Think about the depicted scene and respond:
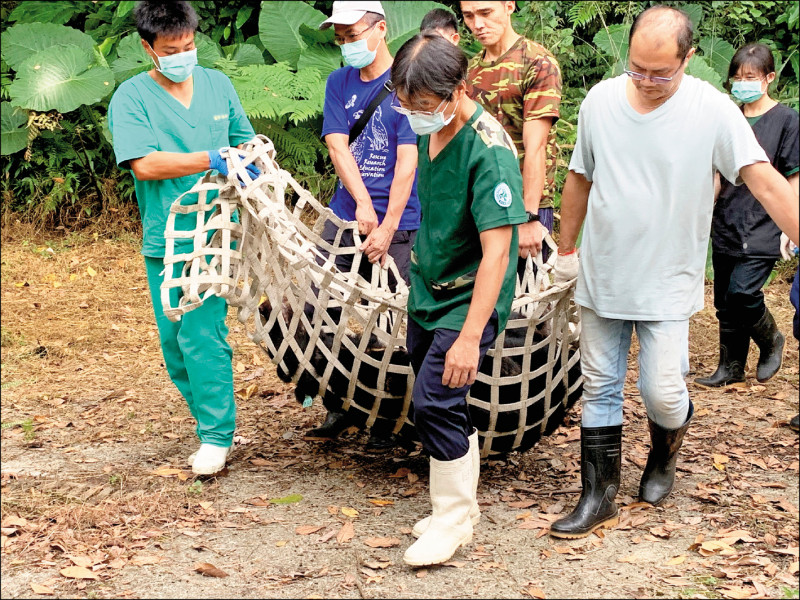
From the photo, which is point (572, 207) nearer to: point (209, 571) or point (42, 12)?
point (209, 571)

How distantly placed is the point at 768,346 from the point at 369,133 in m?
2.58

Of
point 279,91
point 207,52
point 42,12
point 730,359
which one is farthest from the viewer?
point 42,12

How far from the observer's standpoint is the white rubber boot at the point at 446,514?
9.73ft

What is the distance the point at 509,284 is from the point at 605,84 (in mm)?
772

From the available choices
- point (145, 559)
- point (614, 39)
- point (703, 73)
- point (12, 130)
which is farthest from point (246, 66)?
point (145, 559)

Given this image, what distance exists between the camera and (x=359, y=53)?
397 centimetres

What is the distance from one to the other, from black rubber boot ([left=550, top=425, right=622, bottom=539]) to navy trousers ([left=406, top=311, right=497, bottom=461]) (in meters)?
0.55

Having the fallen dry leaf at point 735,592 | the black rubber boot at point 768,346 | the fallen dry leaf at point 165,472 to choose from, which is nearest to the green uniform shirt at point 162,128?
the fallen dry leaf at point 165,472

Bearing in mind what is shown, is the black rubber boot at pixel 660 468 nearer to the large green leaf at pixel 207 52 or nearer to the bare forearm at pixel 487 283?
the bare forearm at pixel 487 283

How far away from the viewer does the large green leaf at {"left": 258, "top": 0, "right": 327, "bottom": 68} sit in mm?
7855

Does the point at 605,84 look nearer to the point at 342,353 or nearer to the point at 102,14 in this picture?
the point at 342,353

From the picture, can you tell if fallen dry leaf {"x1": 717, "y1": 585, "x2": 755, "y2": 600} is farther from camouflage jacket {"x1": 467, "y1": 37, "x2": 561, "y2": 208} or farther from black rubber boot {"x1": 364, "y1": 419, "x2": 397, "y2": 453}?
camouflage jacket {"x1": 467, "y1": 37, "x2": 561, "y2": 208}

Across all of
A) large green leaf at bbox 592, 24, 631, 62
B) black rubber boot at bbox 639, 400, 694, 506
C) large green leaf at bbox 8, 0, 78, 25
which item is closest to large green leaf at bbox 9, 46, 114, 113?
large green leaf at bbox 8, 0, 78, 25

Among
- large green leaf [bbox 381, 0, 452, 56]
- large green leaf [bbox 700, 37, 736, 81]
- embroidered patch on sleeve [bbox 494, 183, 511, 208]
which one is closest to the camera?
embroidered patch on sleeve [bbox 494, 183, 511, 208]
